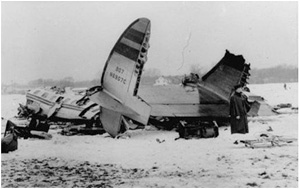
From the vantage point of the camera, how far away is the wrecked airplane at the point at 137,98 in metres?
7.59

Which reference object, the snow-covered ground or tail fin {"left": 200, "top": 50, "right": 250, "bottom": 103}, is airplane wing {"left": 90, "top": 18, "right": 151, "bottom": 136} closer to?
the snow-covered ground

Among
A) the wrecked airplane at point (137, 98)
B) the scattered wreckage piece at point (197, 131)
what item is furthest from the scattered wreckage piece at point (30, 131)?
the scattered wreckage piece at point (197, 131)

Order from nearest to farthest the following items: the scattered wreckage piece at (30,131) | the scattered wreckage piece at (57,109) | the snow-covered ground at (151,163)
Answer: the snow-covered ground at (151,163)
the scattered wreckage piece at (30,131)
the scattered wreckage piece at (57,109)

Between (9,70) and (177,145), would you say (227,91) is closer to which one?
(177,145)

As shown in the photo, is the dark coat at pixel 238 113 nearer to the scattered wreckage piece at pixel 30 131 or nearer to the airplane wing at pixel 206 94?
the airplane wing at pixel 206 94

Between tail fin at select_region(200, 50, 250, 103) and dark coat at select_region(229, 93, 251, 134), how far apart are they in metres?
1.71

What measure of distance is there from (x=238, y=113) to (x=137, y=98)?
2.53 meters

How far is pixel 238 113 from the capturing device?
28.7 feet

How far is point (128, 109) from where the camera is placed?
25.9ft

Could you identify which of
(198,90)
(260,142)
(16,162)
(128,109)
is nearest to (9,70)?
(16,162)

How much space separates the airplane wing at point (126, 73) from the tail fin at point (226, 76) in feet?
11.3

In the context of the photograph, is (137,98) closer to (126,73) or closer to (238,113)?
(126,73)

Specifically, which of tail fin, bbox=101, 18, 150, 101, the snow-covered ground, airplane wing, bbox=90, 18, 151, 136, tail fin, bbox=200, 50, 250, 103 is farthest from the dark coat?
tail fin, bbox=101, 18, 150, 101

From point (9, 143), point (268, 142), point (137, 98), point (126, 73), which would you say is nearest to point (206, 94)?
point (268, 142)
